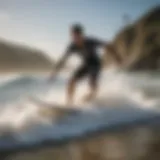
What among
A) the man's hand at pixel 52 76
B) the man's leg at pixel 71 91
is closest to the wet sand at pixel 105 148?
the man's leg at pixel 71 91

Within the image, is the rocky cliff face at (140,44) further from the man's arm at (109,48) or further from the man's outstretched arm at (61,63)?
the man's outstretched arm at (61,63)

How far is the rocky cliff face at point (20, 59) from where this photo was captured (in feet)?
6.18

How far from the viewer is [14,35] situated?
74.2 inches

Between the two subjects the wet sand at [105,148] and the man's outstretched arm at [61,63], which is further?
the man's outstretched arm at [61,63]

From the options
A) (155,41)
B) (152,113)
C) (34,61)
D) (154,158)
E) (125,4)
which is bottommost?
(154,158)

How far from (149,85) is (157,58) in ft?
0.46

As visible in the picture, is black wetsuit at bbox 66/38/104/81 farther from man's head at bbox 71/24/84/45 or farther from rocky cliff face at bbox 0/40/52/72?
rocky cliff face at bbox 0/40/52/72

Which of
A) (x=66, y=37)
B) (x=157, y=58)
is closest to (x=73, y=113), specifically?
(x=66, y=37)

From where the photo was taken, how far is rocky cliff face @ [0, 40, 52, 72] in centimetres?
188

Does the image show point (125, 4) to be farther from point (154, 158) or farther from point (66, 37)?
point (154, 158)

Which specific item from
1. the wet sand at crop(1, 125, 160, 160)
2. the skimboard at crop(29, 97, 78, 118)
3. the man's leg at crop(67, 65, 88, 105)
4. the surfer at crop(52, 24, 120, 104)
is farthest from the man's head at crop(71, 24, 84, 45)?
the wet sand at crop(1, 125, 160, 160)

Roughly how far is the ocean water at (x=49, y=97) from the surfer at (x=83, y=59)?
0.03 m

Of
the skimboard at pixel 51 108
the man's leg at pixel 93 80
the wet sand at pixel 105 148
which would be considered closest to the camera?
the wet sand at pixel 105 148

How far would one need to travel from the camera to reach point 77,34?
1947 millimetres
